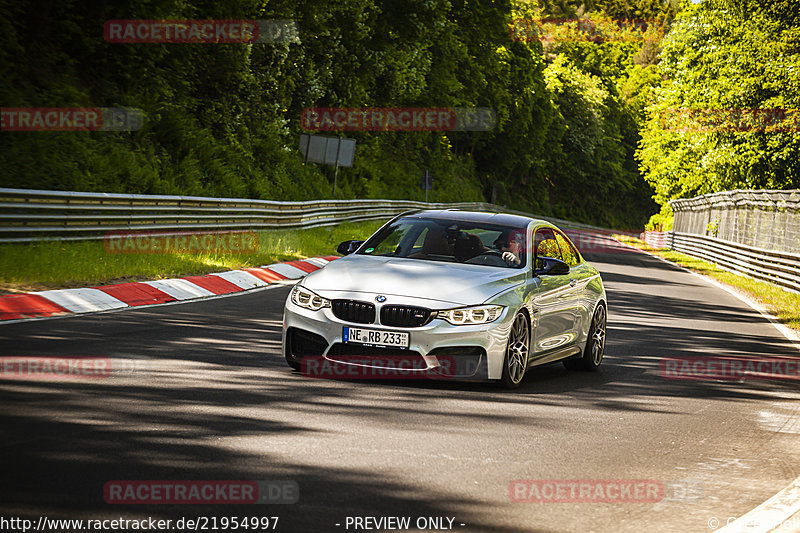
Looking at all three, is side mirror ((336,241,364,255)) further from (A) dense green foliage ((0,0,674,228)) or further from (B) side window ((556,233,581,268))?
(A) dense green foliage ((0,0,674,228))

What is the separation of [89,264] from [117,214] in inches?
89.8

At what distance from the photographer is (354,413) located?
292 inches

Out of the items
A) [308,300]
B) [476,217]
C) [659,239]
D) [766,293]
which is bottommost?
[659,239]

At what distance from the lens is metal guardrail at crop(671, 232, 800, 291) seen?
81.5 feet

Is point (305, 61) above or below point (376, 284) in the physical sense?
above

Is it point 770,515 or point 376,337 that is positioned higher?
point 376,337

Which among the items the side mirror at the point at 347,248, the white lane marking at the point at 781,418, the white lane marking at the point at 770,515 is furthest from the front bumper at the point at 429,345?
the white lane marking at the point at 770,515

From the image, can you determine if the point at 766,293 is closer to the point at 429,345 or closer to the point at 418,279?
the point at 418,279

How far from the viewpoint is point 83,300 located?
12875 mm

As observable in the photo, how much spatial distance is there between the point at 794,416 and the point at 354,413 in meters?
3.88

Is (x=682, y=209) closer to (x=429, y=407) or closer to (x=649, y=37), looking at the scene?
(x=429, y=407)

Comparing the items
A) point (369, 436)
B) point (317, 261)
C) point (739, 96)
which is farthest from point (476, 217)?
Answer: point (739, 96)

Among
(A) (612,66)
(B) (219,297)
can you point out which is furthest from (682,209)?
(A) (612,66)

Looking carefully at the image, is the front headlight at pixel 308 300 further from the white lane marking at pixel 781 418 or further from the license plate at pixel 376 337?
the white lane marking at pixel 781 418
